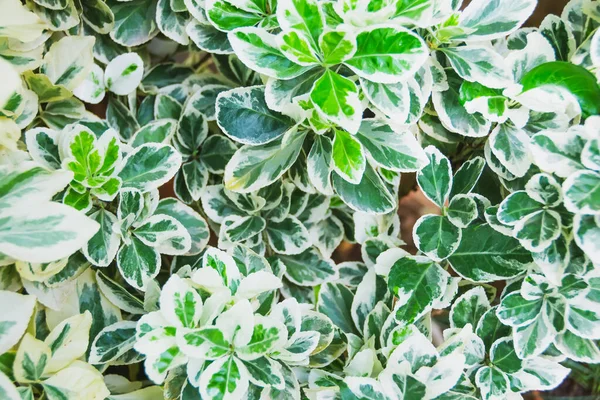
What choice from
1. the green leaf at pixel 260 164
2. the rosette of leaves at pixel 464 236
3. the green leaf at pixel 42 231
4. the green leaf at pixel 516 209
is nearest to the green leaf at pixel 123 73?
the green leaf at pixel 260 164

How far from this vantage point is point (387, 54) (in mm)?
562

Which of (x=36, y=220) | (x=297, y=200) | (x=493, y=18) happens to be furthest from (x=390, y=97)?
(x=36, y=220)

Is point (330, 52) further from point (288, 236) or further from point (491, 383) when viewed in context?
point (491, 383)

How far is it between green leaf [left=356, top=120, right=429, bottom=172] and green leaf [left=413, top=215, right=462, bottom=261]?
9 cm

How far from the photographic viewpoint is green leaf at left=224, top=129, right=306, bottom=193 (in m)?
0.67

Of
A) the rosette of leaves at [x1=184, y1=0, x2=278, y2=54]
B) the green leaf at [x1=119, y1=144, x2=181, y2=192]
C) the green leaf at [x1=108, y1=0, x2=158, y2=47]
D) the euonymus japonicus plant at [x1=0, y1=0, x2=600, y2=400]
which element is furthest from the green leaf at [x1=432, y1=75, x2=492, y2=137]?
the green leaf at [x1=108, y1=0, x2=158, y2=47]

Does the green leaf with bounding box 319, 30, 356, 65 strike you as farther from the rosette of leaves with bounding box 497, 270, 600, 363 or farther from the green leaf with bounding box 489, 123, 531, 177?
the rosette of leaves with bounding box 497, 270, 600, 363

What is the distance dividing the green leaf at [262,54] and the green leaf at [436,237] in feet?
0.80

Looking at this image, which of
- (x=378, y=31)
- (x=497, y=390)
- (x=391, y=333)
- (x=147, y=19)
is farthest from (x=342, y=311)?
(x=147, y=19)

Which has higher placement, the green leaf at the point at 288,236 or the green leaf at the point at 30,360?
the green leaf at the point at 30,360

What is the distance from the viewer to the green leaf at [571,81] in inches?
23.9

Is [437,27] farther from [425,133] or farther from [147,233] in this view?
[147,233]

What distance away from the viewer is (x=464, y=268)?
2.23ft

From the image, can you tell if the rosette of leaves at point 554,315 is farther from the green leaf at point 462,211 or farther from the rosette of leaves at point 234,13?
the rosette of leaves at point 234,13
